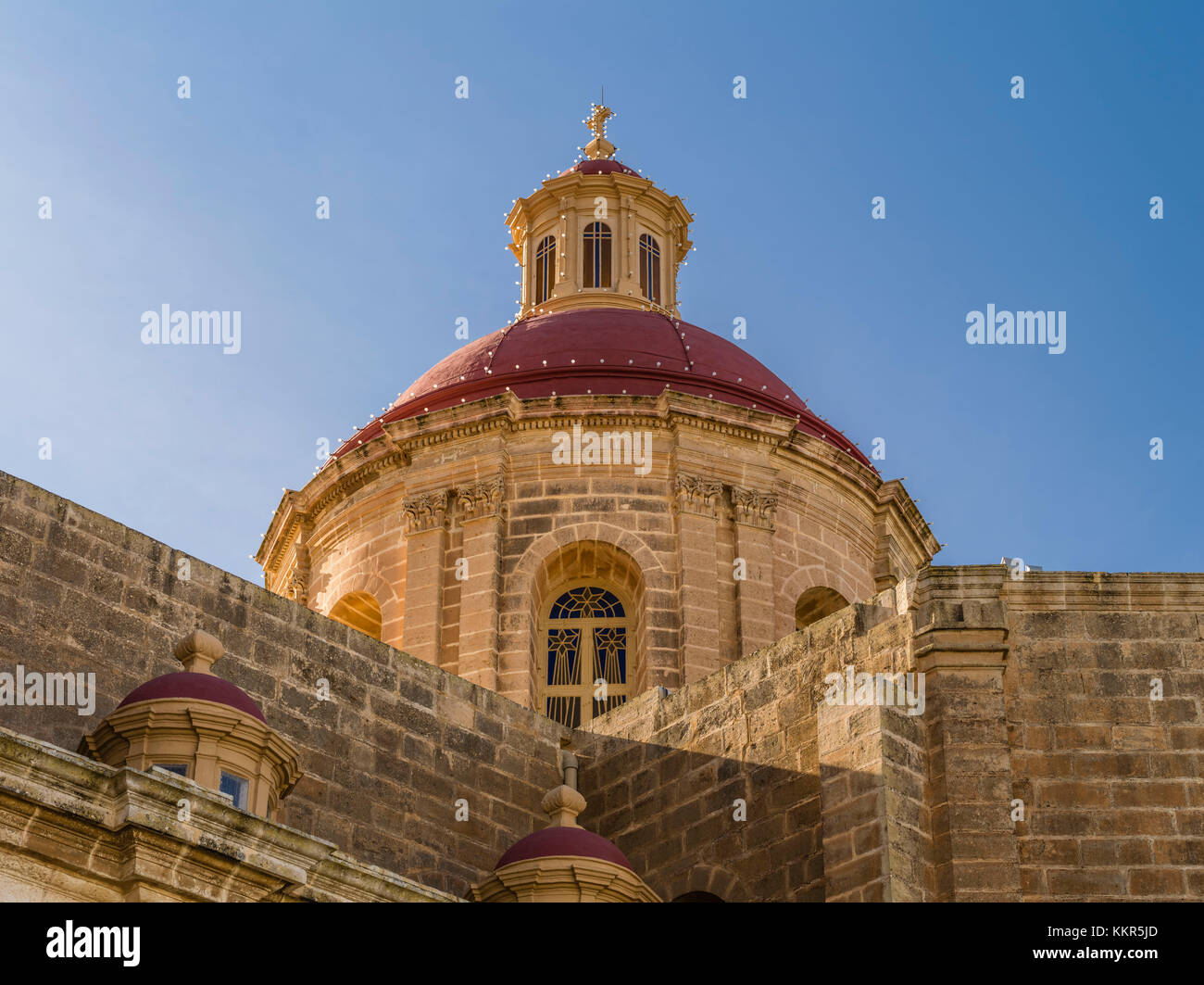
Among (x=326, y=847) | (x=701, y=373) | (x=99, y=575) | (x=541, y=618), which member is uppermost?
(x=701, y=373)

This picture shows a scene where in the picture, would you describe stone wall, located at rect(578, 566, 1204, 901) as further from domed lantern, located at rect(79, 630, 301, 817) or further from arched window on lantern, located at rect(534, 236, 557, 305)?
arched window on lantern, located at rect(534, 236, 557, 305)

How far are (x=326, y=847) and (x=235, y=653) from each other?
199 inches

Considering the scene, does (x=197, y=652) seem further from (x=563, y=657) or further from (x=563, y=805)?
(x=563, y=657)

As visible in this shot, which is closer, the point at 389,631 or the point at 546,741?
the point at 546,741

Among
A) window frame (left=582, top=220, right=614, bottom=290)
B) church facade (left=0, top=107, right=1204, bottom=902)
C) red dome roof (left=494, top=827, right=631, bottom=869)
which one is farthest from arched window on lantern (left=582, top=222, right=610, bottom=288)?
red dome roof (left=494, top=827, right=631, bottom=869)

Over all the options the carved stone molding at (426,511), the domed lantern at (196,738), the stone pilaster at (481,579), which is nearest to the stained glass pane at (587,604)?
the stone pilaster at (481,579)

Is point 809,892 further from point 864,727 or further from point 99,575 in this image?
point 99,575

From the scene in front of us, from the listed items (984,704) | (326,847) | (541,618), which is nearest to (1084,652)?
(984,704)

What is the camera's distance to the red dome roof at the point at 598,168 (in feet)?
116

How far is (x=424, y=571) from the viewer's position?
2772 centimetres

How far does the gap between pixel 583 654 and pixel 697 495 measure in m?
2.75
